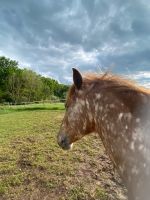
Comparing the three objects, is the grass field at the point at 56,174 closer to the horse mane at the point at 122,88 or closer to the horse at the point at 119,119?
the horse at the point at 119,119

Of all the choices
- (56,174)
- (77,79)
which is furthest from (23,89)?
(77,79)

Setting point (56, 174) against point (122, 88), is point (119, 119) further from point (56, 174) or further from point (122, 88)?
point (56, 174)

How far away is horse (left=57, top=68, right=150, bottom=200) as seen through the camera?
2.11 metres

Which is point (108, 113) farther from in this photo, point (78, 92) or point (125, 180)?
point (125, 180)

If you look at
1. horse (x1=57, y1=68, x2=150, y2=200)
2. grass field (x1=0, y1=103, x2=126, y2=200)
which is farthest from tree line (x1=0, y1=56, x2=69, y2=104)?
horse (x1=57, y1=68, x2=150, y2=200)

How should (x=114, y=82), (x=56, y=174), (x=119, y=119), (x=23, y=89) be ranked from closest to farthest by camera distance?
(x=119, y=119)
(x=114, y=82)
(x=56, y=174)
(x=23, y=89)

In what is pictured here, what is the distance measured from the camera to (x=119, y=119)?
2.29 metres

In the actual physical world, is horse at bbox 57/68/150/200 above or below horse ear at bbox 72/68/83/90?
below

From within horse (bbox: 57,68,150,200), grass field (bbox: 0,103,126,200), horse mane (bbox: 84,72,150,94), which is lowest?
grass field (bbox: 0,103,126,200)

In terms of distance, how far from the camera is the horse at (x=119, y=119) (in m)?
2.11

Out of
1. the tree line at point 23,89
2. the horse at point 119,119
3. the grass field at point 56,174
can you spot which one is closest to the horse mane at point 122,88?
the horse at point 119,119

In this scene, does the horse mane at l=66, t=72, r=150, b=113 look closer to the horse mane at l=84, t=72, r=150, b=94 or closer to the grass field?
the horse mane at l=84, t=72, r=150, b=94

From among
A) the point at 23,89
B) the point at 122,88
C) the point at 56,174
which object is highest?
the point at 23,89

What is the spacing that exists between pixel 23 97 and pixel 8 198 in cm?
5309
